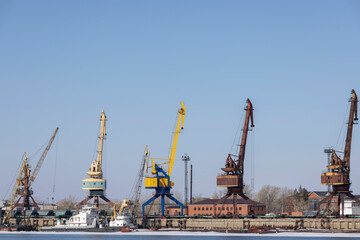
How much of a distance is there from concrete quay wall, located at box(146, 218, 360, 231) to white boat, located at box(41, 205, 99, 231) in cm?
1569

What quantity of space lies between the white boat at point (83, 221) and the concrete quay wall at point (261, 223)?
15.7 metres

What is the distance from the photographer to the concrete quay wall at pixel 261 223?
144 meters

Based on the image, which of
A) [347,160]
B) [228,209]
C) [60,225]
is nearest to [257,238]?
[347,160]

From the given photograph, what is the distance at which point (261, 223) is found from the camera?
508 feet

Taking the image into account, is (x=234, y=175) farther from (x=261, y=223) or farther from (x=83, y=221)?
(x=83, y=221)

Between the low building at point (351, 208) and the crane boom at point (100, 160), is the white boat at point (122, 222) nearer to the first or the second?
the crane boom at point (100, 160)

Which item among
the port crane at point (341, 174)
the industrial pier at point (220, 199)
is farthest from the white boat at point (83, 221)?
the port crane at point (341, 174)

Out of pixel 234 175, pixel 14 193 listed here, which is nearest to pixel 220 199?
pixel 234 175

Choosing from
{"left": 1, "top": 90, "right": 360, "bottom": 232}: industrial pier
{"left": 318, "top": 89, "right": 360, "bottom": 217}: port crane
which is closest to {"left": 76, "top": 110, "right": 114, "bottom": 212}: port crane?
{"left": 1, "top": 90, "right": 360, "bottom": 232}: industrial pier

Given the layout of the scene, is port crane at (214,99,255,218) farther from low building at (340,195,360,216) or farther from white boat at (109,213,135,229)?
low building at (340,195,360,216)

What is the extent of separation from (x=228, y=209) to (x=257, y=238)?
72.2 meters

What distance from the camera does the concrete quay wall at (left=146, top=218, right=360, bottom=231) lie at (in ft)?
474

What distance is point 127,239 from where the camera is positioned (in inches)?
5054

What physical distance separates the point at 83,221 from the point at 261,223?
4029cm
